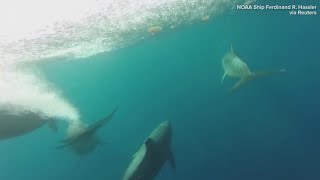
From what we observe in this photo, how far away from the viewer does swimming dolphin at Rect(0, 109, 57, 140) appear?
360 inches

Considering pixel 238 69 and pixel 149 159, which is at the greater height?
pixel 149 159

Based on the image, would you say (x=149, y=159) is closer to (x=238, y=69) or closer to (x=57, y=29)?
(x=238, y=69)

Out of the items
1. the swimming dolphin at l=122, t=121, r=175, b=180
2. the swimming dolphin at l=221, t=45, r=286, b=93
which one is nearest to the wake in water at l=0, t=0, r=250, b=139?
the swimming dolphin at l=221, t=45, r=286, b=93

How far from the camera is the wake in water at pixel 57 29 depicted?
44.0 ft

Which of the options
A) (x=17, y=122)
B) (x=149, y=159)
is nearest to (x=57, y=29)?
(x=17, y=122)

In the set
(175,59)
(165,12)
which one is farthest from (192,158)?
(175,59)

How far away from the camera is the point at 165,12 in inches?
798

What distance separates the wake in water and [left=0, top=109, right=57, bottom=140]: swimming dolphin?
0.14 meters

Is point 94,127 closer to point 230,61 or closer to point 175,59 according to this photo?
point 230,61

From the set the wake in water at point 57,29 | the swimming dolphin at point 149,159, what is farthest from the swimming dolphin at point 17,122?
the swimming dolphin at point 149,159

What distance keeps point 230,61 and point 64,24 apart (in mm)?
7919

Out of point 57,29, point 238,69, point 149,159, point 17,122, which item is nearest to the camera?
point 149,159

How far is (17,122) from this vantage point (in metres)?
9.47

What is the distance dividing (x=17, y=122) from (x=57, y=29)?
344 inches
